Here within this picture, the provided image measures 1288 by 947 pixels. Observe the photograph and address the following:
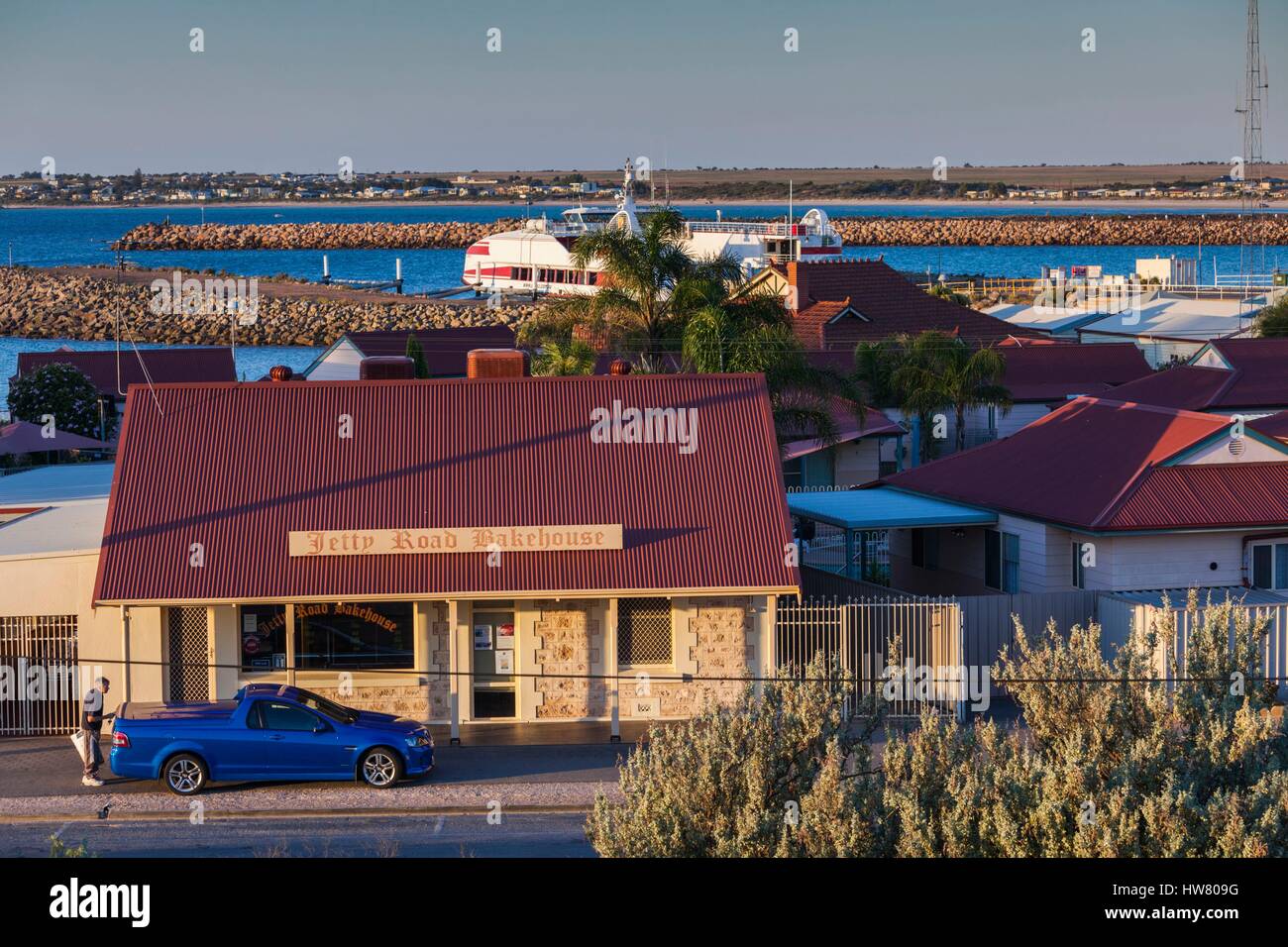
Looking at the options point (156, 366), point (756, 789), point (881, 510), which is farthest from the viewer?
point (156, 366)

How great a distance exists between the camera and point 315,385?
25.4m

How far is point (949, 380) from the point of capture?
4081 centimetres

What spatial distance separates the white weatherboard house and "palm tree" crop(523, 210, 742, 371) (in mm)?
4702

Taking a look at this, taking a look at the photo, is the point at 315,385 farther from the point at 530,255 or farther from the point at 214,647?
the point at 530,255

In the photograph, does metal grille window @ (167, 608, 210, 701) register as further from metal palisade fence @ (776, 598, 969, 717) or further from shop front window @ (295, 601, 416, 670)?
metal palisade fence @ (776, 598, 969, 717)

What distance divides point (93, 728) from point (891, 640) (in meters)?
10.5

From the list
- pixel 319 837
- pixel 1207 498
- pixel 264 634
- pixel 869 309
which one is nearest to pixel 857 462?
pixel 1207 498

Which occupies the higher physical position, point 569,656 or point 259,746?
point 569,656

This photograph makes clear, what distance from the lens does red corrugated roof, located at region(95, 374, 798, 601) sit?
22.6m

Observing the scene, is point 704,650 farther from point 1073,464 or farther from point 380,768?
point 1073,464

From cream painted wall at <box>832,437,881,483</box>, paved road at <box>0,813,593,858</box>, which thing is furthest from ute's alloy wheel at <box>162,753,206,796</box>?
cream painted wall at <box>832,437,881,483</box>

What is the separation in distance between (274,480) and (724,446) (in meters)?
6.56

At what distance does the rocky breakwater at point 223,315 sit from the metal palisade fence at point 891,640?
234 ft
